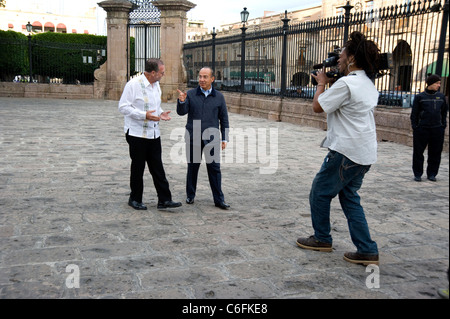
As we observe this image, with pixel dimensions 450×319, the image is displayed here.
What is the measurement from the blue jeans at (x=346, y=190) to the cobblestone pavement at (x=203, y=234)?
10.1 inches

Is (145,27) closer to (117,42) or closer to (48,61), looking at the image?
(117,42)

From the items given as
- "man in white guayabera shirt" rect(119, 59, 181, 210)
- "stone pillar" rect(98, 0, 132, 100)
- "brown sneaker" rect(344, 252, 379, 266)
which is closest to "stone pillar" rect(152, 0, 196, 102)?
"stone pillar" rect(98, 0, 132, 100)

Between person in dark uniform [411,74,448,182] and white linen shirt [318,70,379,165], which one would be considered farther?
person in dark uniform [411,74,448,182]

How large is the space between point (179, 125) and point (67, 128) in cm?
353

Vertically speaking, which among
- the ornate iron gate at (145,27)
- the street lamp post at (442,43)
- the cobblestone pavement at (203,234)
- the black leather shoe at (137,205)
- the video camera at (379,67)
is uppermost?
the ornate iron gate at (145,27)

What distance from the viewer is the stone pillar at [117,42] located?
82.6 ft

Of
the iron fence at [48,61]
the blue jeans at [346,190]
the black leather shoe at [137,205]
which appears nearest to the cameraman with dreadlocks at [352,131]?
the blue jeans at [346,190]

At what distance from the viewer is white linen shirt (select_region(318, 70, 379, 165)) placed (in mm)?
3787

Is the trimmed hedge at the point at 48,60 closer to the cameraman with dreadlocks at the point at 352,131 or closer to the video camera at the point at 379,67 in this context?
the video camera at the point at 379,67

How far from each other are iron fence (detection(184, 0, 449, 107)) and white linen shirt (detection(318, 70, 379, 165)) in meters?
7.04

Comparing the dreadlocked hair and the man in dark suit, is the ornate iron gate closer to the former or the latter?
the man in dark suit

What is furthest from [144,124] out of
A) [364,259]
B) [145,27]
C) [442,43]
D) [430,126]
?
[145,27]

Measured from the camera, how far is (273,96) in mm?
17281

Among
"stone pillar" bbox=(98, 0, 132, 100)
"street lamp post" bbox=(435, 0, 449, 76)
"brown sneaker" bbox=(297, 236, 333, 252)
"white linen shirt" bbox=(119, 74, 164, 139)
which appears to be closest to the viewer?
"brown sneaker" bbox=(297, 236, 333, 252)
